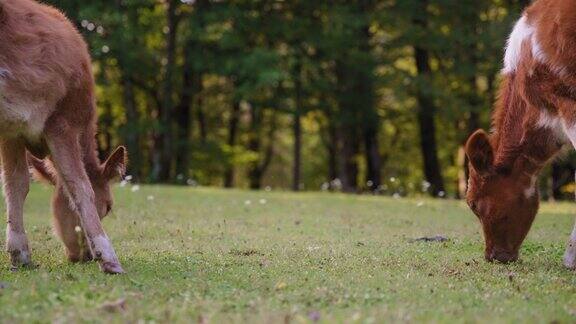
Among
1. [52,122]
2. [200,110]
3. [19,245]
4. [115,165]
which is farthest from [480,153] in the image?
[200,110]

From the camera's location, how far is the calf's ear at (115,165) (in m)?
7.01

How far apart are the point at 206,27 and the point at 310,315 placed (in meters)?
18.2

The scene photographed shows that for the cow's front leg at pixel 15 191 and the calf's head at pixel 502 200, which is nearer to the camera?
the cow's front leg at pixel 15 191

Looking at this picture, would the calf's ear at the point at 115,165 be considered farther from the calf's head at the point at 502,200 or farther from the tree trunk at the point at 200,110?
the tree trunk at the point at 200,110

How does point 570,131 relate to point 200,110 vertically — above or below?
above

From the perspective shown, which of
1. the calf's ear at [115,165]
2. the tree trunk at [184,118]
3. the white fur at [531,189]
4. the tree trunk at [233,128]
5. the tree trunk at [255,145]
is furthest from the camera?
the tree trunk at [233,128]

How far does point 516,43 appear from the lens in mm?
7031

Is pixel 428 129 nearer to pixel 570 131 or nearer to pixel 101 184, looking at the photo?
pixel 570 131

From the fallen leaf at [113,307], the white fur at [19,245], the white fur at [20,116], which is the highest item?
the white fur at [20,116]

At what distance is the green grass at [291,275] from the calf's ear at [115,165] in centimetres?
78

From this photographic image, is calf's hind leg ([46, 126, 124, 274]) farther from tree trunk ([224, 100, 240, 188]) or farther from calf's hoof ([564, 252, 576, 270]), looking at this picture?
tree trunk ([224, 100, 240, 188])

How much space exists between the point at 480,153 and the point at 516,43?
1.03 metres

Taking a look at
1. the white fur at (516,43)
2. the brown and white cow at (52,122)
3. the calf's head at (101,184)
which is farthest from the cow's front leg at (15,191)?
the white fur at (516,43)

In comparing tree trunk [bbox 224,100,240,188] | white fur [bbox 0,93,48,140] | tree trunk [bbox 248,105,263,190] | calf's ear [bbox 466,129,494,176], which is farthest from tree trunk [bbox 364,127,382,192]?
white fur [bbox 0,93,48,140]
